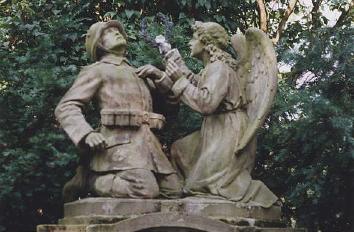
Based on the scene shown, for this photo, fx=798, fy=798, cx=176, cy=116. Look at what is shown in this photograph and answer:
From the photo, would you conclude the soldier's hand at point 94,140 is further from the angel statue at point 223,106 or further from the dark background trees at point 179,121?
the dark background trees at point 179,121

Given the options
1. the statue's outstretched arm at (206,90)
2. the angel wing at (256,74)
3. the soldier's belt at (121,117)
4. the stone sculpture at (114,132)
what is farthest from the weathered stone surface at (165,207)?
the statue's outstretched arm at (206,90)

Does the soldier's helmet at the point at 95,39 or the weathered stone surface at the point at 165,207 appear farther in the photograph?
the soldier's helmet at the point at 95,39

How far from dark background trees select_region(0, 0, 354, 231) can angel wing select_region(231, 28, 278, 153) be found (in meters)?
1.57

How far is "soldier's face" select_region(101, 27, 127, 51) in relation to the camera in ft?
23.2

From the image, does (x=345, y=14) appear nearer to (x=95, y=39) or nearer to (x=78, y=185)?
(x=95, y=39)

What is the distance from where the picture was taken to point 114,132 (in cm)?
670

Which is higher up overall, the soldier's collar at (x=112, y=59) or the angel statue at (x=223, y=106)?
the soldier's collar at (x=112, y=59)

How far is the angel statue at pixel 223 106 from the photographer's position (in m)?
6.72

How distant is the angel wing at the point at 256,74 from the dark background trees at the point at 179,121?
5.16 feet

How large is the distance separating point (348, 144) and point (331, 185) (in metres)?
0.68

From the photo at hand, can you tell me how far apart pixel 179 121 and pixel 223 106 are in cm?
232

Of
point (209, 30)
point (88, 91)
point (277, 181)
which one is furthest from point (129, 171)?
point (277, 181)

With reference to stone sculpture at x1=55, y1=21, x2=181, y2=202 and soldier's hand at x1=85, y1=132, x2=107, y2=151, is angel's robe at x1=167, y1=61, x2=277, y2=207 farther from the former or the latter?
soldier's hand at x1=85, y1=132, x2=107, y2=151

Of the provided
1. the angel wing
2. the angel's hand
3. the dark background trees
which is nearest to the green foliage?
the dark background trees
